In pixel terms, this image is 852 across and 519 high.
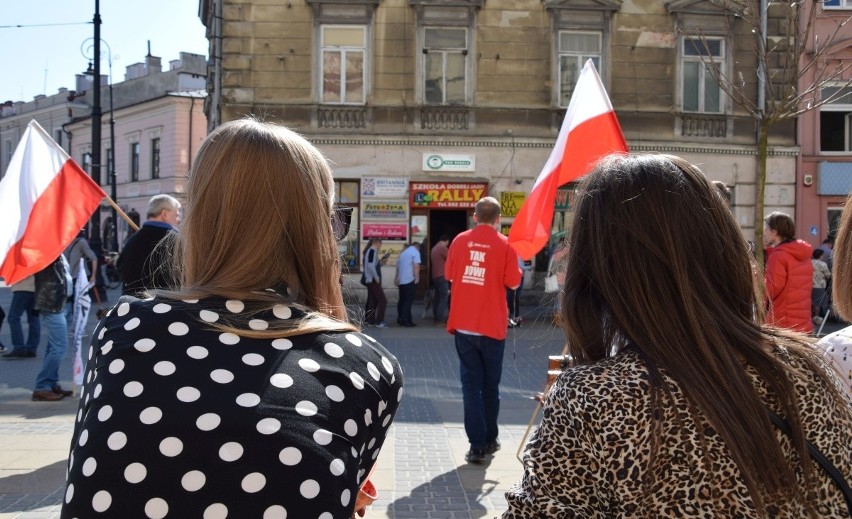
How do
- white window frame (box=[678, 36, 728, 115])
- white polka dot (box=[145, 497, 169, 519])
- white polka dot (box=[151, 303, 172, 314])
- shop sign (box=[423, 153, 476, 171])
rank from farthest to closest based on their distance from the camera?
white window frame (box=[678, 36, 728, 115])
shop sign (box=[423, 153, 476, 171])
white polka dot (box=[151, 303, 172, 314])
white polka dot (box=[145, 497, 169, 519])

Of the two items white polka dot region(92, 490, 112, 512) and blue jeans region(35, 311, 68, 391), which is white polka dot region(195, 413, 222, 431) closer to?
white polka dot region(92, 490, 112, 512)

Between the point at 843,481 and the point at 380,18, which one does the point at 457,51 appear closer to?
the point at 380,18

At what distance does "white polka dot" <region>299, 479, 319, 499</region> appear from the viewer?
1.61 meters

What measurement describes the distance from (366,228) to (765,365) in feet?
63.5

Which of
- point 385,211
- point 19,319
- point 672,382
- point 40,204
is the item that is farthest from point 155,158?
point 672,382

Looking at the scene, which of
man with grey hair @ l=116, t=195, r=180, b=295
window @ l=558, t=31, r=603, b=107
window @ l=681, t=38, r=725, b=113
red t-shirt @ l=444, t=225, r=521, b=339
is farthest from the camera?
window @ l=681, t=38, r=725, b=113

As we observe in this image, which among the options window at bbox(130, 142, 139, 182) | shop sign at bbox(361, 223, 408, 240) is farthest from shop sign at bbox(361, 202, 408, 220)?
window at bbox(130, 142, 139, 182)

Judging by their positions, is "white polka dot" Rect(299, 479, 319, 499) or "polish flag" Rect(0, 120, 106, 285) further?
"polish flag" Rect(0, 120, 106, 285)

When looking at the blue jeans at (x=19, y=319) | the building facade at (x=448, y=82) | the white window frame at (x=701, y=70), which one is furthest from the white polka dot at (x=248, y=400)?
the white window frame at (x=701, y=70)

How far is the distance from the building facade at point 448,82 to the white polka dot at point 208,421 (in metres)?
19.2

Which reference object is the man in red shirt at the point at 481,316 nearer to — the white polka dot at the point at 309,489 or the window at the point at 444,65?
the white polka dot at the point at 309,489

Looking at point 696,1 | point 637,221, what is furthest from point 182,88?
point 637,221

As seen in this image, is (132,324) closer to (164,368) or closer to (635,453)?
(164,368)

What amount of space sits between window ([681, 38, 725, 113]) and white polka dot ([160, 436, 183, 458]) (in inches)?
837
